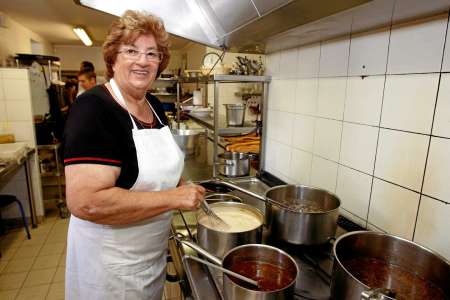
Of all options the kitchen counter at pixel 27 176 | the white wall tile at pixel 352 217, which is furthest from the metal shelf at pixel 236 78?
the kitchen counter at pixel 27 176

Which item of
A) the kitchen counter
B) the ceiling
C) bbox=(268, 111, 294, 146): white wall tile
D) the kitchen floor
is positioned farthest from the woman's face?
the ceiling

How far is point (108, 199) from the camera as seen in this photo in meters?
0.74

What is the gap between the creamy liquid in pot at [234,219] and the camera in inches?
38.9

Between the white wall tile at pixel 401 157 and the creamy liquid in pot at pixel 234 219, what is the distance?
0.44 meters

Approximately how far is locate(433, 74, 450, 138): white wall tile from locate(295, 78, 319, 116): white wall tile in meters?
0.51

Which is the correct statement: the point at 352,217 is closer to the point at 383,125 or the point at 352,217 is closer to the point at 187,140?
the point at 383,125

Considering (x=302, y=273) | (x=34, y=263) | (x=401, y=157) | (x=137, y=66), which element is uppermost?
(x=137, y=66)

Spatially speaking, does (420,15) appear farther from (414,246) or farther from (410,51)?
(414,246)

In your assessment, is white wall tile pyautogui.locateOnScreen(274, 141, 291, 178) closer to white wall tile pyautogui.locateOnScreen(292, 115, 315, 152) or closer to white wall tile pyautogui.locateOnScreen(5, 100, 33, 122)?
white wall tile pyautogui.locateOnScreen(292, 115, 315, 152)

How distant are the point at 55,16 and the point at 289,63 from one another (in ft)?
13.9

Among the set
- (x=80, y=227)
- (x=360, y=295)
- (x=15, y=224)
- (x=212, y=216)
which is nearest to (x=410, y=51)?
(x=360, y=295)

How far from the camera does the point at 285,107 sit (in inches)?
57.6

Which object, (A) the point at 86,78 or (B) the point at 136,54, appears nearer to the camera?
(B) the point at 136,54

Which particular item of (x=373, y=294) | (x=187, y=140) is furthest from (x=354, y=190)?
(x=187, y=140)
